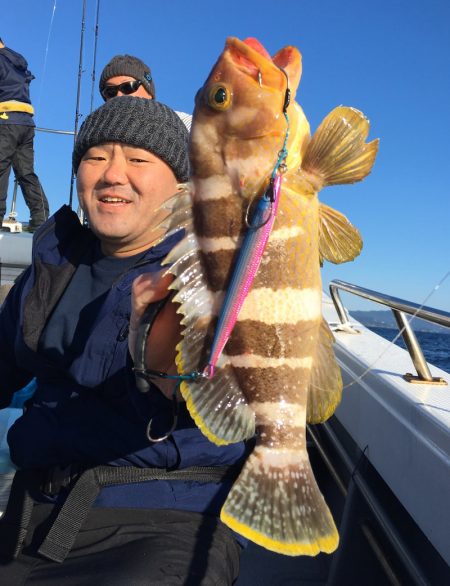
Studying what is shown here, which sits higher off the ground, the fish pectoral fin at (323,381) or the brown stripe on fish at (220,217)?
the brown stripe on fish at (220,217)

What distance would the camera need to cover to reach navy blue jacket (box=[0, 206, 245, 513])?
222 centimetres

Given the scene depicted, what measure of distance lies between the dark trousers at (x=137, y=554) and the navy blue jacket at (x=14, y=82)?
7.35 m

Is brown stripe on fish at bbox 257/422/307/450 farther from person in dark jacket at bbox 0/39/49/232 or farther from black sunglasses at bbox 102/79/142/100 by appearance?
person in dark jacket at bbox 0/39/49/232

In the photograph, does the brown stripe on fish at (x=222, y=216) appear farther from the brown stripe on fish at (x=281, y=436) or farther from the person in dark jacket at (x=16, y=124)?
the person in dark jacket at (x=16, y=124)

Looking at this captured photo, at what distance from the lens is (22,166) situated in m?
8.53

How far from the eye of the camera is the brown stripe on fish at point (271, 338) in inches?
61.2

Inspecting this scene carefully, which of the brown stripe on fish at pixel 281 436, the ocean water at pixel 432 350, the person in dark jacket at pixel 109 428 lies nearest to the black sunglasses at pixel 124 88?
the person in dark jacket at pixel 109 428

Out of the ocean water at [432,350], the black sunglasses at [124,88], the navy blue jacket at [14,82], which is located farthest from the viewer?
the ocean water at [432,350]

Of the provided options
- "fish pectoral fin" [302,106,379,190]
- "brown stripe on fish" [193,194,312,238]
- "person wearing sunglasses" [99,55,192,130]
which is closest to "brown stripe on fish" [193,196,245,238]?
"brown stripe on fish" [193,194,312,238]

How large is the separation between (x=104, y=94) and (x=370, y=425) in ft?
16.3

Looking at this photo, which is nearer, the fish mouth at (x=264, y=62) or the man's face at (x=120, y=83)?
the fish mouth at (x=264, y=62)

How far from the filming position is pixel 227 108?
1545 mm

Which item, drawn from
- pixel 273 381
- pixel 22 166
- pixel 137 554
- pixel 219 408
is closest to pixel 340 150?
pixel 273 381

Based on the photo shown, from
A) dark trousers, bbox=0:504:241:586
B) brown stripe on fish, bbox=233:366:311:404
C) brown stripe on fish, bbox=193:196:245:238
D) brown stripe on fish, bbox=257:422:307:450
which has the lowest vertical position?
dark trousers, bbox=0:504:241:586
